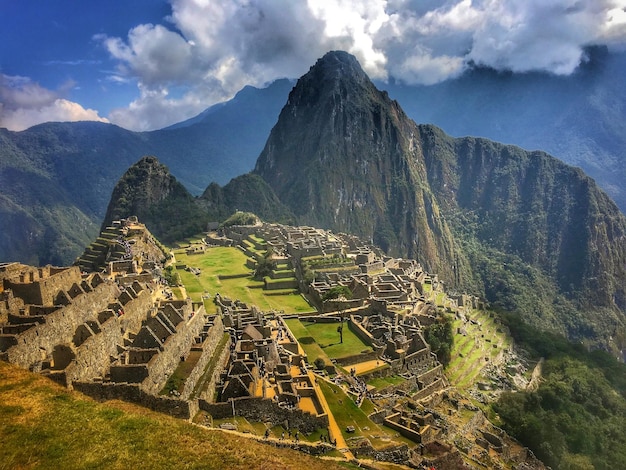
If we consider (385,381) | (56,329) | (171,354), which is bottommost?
(385,381)

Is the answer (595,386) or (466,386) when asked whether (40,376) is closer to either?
(466,386)

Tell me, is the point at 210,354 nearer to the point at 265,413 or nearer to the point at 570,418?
the point at 265,413

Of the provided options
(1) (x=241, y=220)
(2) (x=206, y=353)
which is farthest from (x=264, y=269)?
(1) (x=241, y=220)

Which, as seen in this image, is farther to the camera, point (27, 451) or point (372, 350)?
point (372, 350)

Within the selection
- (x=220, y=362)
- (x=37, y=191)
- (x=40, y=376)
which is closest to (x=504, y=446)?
(x=220, y=362)

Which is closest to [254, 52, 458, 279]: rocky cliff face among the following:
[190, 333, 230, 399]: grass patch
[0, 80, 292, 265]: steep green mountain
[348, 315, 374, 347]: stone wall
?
[0, 80, 292, 265]: steep green mountain

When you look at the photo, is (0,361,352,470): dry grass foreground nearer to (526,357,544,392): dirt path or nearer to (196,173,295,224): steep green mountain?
(526,357,544,392): dirt path
